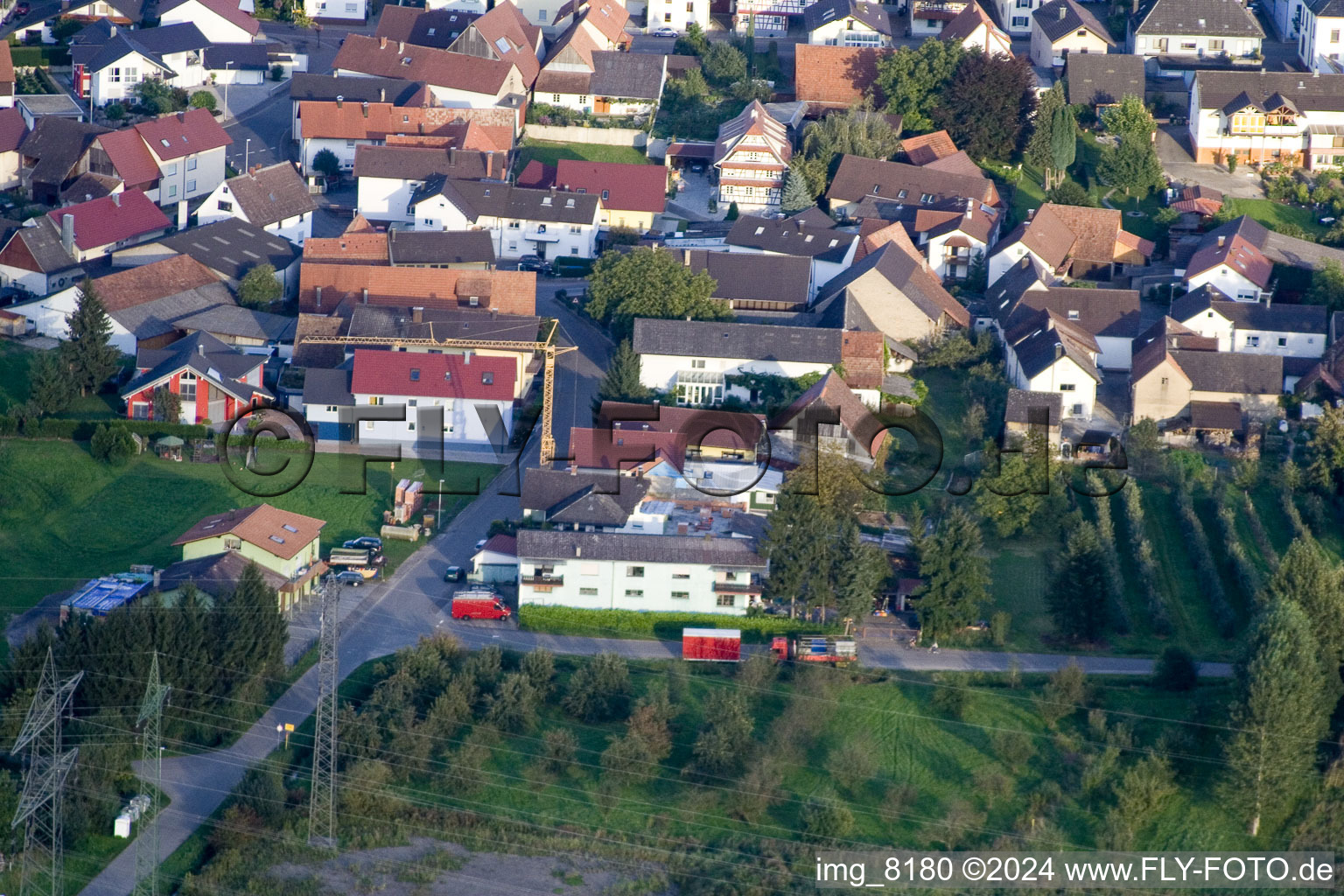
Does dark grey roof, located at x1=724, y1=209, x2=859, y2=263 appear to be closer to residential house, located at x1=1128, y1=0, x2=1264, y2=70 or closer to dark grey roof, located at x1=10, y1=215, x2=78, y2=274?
dark grey roof, located at x1=10, y1=215, x2=78, y2=274

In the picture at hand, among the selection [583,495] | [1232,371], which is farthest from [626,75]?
[583,495]

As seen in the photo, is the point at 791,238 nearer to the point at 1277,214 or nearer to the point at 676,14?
the point at 1277,214

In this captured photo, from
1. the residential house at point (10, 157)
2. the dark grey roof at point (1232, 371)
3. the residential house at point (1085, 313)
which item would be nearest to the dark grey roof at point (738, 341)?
the residential house at point (1085, 313)

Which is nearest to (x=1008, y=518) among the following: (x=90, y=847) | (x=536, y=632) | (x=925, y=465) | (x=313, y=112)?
(x=925, y=465)

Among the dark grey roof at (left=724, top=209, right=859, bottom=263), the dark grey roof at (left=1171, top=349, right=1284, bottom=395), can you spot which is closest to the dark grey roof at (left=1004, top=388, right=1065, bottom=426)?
the dark grey roof at (left=1171, top=349, right=1284, bottom=395)

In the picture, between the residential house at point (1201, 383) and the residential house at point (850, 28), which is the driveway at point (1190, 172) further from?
the residential house at point (1201, 383)
